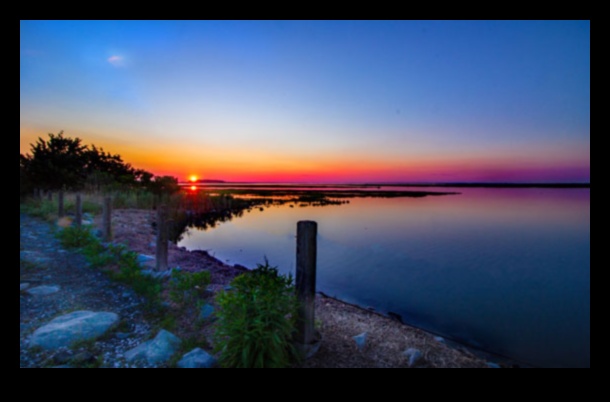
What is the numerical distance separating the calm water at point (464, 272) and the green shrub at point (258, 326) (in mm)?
5368

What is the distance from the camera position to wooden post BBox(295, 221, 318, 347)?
3.92m

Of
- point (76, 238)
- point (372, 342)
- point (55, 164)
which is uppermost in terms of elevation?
point (55, 164)

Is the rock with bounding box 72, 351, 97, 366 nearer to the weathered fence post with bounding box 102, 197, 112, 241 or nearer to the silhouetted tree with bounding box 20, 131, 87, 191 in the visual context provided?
the weathered fence post with bounding box 102, 197, 112, 241

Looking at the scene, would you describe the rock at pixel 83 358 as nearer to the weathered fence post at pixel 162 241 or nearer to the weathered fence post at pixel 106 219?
the weathered fence post at pixel 162 241

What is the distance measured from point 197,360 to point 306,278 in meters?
1.83

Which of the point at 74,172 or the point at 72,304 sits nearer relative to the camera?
the point at 72,304

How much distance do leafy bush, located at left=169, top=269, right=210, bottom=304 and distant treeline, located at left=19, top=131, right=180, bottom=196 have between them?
10.8m

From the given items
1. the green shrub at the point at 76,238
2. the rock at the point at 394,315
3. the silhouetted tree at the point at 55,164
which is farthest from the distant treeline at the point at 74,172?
the rock at the point at 394,315

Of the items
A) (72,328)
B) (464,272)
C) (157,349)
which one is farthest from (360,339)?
(464,272)

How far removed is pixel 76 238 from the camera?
10.2 metres

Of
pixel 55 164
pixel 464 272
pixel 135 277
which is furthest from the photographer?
pixel 55 164

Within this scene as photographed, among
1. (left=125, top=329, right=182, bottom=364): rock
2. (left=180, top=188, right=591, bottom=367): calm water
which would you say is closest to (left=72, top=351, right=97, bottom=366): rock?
(left=125, top=329, right=182, bottom=364): rock

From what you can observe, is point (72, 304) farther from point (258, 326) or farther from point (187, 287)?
point (258, 326)
